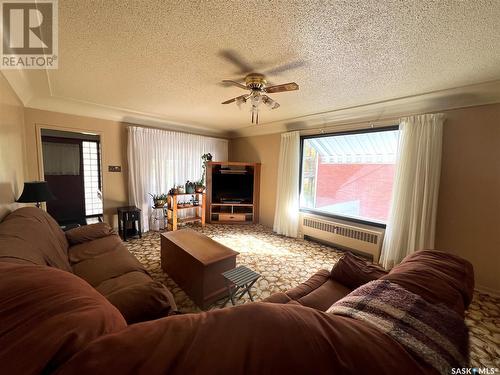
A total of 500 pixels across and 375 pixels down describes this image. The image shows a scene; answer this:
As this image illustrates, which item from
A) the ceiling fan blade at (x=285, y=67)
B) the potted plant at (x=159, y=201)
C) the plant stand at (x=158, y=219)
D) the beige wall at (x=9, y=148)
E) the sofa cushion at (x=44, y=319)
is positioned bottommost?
the plant stand at (x=158, y=219)

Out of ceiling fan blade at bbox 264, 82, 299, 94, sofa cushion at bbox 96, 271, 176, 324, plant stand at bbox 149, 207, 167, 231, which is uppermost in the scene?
ceiling fan blade at bbox 264, 82, 299, 94

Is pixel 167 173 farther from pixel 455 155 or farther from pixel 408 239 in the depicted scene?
pixel 455 155

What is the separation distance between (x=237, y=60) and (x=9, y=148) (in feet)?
8.41

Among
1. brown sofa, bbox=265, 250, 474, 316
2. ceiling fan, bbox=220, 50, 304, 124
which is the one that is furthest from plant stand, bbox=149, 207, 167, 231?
brown sofa, bbox=265, 250, 474, 316

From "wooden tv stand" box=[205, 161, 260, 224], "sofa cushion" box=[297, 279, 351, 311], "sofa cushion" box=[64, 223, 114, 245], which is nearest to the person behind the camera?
"sofa cushion" box=[297, 279, 351, 311]

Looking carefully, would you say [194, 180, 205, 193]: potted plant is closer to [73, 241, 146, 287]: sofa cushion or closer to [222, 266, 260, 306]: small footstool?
A: [73, 241, 146, 287]: sofa cushion

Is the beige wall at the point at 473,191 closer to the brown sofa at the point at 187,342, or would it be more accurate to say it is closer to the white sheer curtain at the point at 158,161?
the brown sofa at the point at 187,342

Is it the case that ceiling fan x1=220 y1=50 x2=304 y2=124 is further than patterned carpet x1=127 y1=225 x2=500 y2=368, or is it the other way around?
ceiling fan x1=220 y1=50 x2=304 y2=124

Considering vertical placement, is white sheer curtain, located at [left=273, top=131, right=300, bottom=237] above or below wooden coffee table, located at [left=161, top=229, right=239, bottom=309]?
above

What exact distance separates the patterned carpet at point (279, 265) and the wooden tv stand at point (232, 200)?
0.25 meters

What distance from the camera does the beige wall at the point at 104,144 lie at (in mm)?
3129

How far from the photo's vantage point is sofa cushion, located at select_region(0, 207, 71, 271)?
126 cm

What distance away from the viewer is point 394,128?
3.00m

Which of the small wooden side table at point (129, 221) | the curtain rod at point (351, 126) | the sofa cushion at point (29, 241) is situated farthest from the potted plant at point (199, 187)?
the sofa cushion at point (29, 241)
